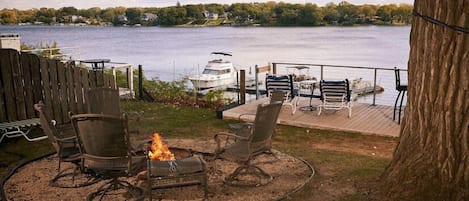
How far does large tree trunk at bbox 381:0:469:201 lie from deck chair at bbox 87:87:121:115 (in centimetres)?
362

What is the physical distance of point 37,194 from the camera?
4555mm

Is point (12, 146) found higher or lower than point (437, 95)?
lower

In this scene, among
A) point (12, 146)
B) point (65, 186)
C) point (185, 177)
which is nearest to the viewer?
point (185, 177)

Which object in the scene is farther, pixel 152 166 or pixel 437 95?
pixel 152 166

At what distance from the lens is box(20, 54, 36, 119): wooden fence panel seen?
6.89m

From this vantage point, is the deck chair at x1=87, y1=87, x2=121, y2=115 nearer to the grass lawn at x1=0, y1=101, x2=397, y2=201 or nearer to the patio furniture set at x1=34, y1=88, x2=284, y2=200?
the grass lawn at x1=0, y1=101, x2=397, y2=201

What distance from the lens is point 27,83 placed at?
6.93m

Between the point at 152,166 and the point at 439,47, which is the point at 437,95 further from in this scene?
the point at 152,166

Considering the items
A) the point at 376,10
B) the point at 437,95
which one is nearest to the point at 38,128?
the point at 437,95

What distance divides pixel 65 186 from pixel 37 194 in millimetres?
298

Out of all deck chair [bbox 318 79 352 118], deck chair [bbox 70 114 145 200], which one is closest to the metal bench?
deck chair [bbox 70 114 145 200]

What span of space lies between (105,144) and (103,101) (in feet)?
7.27

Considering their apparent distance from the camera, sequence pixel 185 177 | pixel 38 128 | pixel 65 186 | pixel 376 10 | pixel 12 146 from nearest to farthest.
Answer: pixel 185 177 → pixel 65 186 → pixel 12 146 → pixel 38 128 → pixel 376 10

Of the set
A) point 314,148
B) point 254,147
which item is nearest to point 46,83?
point 254,147
